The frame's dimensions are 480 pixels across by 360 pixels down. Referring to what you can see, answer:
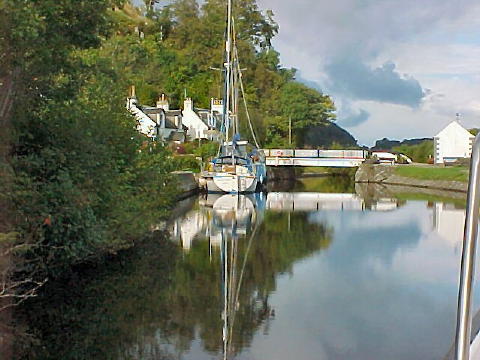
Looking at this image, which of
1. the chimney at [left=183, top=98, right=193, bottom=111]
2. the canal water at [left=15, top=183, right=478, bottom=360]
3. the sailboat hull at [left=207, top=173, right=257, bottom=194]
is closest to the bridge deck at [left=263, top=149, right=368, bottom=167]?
the chimney at [left=183, top=98, right=193, bottom=111]

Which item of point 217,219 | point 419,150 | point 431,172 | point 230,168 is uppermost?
point 419,150

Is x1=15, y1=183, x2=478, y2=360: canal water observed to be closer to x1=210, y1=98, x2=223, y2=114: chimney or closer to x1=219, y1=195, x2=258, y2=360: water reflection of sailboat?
x1=219, y1=195, x2=258, y2=360: water reflection of sailboat

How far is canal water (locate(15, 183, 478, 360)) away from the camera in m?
8.00

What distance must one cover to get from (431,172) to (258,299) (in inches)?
1291

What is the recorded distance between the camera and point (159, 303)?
32.9 ft

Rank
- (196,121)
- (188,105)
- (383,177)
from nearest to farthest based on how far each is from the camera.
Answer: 1. (383,177)
2. (188,105)
3. (196,121)

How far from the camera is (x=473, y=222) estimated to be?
175cm

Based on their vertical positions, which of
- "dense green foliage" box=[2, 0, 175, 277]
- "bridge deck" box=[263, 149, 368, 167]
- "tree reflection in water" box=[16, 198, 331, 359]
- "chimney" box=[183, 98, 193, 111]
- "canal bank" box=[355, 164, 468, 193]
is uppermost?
"chimney" box=[183, 98, 193, 111]

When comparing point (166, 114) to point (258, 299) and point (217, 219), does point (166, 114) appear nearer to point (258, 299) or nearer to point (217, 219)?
point (217, 219)

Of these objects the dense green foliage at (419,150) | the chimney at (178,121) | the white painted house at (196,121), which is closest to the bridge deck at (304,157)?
the white painted house at (196,121)

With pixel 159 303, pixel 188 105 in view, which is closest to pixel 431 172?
pixel 188 105

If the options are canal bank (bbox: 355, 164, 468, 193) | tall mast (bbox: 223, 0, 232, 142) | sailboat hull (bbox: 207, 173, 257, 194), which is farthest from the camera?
canal bank (bbox: 355, 164, 468, 193)

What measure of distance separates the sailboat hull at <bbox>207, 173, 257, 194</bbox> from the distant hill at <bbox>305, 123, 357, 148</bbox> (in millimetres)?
20903

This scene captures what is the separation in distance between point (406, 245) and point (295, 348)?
9722mm
